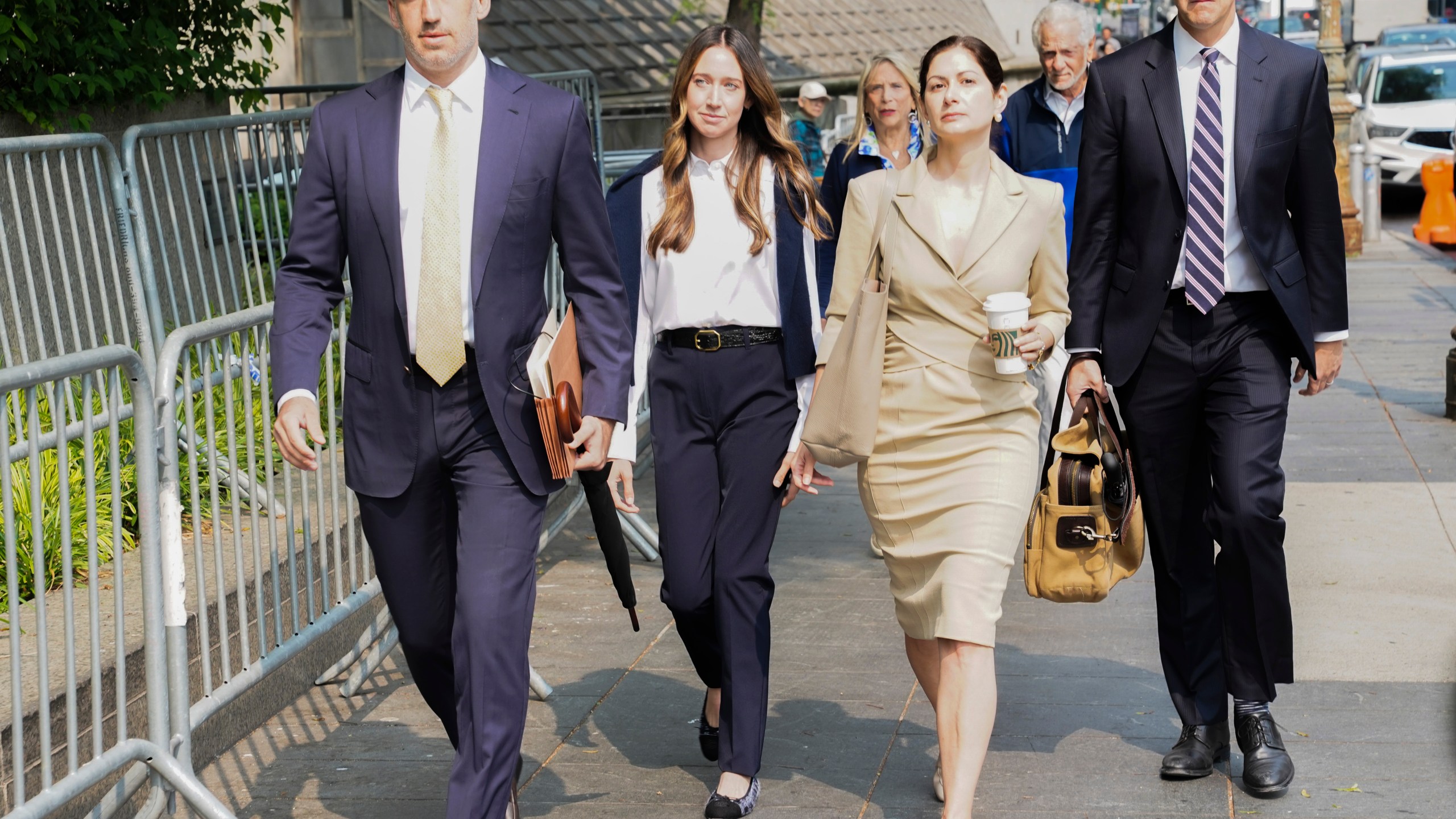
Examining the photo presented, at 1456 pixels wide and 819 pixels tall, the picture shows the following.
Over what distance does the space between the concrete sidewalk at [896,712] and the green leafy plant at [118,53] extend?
325 cm

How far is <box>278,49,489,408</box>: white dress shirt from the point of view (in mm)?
3848

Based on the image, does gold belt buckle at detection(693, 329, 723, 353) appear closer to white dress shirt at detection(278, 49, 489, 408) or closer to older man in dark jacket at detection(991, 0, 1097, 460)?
white dress shirt at detection(278, 49, 489, 408)

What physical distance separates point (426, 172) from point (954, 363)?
54.5 inches

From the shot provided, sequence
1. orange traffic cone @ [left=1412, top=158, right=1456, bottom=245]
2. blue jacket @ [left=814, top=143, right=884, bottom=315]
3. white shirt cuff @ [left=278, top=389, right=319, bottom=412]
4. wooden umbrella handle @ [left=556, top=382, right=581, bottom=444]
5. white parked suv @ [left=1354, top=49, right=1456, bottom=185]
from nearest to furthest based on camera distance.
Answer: white shirt cuff @ [left=278, top=389, right=319, bottom=412] < wooden umbrella handle @ [left=556, top=382, right=581, bottom=444] < blue jacket @ [left=814, top=143, right=884, bottom=315] < orange traffic cone @ [left=1412, top=158, right=1456, bottom=245] < white parked suv @ [left=1354, top=49, right=1456, bottom=185]

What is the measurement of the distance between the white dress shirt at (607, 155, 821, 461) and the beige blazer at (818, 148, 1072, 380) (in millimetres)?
289

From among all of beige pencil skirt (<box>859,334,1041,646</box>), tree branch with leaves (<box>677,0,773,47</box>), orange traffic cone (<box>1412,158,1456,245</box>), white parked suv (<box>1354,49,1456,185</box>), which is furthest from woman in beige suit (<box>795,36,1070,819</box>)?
white parked suv (<box>1354,49,1456,185</box>)

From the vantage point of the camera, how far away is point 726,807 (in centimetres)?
454

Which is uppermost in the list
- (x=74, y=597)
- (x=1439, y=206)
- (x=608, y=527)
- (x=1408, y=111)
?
(x=74, y=597)

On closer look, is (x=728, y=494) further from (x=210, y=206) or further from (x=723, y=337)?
(x=210, y=206)

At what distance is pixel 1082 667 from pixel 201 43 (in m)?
6.10

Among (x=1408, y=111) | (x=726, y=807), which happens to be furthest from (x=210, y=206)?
(x=1408, y=111)

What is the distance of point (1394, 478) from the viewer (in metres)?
8.31

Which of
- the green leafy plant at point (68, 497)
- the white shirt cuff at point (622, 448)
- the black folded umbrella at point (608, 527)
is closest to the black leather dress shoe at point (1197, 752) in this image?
the black folded umbrella at point (608, 527)

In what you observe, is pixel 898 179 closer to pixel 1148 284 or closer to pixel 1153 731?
pixel 1148 284
